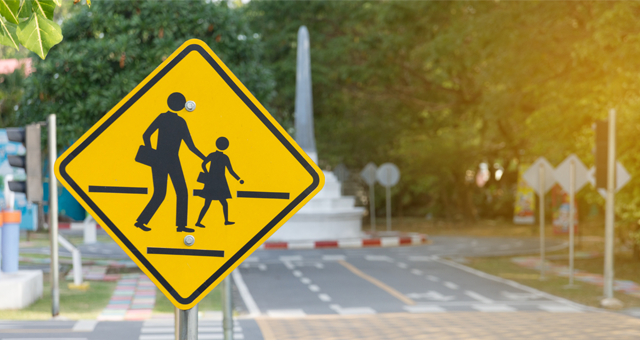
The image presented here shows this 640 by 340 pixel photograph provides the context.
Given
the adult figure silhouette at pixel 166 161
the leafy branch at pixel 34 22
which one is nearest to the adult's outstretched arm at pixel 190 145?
the adult figure silhouette at pixel 166 161

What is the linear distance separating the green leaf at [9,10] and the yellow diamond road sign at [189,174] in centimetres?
114

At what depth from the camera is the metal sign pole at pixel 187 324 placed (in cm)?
240

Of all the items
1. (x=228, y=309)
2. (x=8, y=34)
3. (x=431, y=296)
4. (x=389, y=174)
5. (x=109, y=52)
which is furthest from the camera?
(x=389, y=174)

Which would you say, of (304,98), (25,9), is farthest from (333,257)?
(25,9)

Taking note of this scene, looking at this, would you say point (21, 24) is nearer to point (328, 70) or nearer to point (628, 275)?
point (628, 275)

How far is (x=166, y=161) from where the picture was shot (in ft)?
8.23

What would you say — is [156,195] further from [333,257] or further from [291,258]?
[333,257]

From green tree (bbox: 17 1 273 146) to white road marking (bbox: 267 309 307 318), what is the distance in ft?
16.7

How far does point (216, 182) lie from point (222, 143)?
0.14m

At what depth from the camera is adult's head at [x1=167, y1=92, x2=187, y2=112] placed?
2564mm

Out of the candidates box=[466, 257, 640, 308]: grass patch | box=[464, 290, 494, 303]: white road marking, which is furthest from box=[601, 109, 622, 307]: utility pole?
box=[464, 290, 494, 303]: white road marking

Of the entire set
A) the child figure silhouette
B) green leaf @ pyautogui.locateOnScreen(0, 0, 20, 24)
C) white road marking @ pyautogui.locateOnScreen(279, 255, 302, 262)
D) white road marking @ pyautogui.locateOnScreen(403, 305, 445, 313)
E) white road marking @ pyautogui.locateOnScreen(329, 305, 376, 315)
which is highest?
green leaf @ pyautogui.locateOnScreen(0, 0, 20, 24)

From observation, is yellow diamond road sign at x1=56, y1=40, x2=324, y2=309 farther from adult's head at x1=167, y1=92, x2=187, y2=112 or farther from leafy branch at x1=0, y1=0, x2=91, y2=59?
leafy branch at x1=0, y1=0, x2=91, y2=59

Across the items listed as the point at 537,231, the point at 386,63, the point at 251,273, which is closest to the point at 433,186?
the point at 537,231
